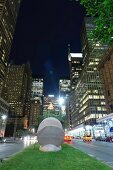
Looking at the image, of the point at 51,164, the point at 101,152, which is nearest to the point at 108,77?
the point at 101,152

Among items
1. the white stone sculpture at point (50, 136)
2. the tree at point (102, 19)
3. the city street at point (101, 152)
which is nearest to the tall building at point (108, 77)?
the city street at point (101, 152)

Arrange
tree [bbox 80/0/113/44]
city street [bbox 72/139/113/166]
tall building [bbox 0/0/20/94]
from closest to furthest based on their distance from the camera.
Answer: tree [bbox 80/0/113/44] → city street [bbox 72/139/113/166] → tall building [bbox 0/0/20/94]

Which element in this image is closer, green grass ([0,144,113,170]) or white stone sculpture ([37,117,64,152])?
green grass ([0,144,113,170])

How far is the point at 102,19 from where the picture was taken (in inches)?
365

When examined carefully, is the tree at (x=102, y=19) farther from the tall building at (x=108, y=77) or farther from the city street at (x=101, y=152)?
the tall building at (x=108, y=77)

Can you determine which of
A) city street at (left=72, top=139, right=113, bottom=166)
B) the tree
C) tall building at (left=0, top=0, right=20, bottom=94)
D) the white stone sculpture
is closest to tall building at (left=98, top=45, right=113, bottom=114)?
city street at (left=72, top=139, right=113, bottom=166)

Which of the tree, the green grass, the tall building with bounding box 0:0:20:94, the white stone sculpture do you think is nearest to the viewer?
the tree

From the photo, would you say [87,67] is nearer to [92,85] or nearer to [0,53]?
[92,85]

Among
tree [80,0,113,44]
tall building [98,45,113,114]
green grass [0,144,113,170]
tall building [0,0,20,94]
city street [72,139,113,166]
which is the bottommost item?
green grass [0,144,113,170]

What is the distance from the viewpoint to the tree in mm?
8992

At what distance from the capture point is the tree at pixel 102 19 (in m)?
8.99

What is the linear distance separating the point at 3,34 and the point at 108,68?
96.2 m

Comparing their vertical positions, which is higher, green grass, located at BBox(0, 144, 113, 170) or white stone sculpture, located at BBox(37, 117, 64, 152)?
white stone sculpture, located at BBox(37, 117, 64, 152)

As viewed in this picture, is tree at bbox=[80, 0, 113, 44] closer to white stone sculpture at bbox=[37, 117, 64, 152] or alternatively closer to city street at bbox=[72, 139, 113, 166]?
city street at bbox=[72, 139, 113, 166]
